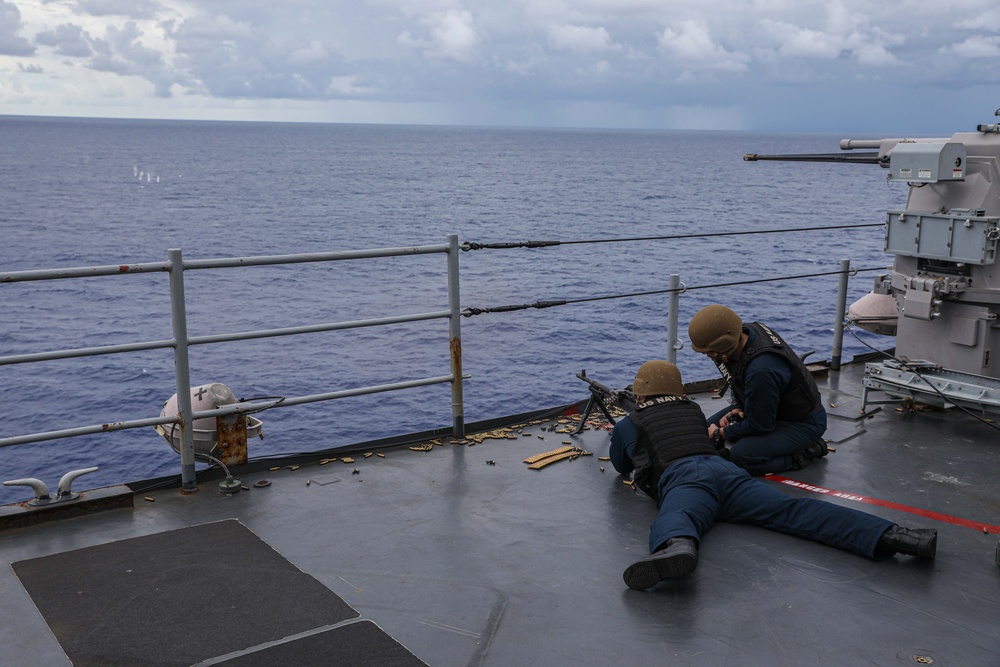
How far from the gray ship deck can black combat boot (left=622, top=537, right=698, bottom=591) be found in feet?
0.27

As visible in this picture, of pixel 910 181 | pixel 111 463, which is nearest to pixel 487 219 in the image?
pixel 111 463

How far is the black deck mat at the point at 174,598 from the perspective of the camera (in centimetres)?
363

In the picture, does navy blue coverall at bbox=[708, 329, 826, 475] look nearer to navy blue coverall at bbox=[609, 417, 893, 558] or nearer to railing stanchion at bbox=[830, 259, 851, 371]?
navy blue coverall at bbox=[609, 417, 893, 558]

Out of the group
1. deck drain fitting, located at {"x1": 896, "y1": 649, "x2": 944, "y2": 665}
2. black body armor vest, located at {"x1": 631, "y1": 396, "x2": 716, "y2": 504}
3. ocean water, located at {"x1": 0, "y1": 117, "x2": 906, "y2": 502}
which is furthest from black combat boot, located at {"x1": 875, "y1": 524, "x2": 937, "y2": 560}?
ocean water, located at {"x1": 0, "y1": 117, "x2": 906, "y2": 502}

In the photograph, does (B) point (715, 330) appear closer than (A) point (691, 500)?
No

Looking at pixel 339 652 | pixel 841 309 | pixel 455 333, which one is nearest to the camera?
pixel 339 652

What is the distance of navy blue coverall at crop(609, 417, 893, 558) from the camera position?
445 cm

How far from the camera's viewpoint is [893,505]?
5.20m

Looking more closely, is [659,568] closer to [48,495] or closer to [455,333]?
[455,333]

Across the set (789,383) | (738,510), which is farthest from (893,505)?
(738,510)

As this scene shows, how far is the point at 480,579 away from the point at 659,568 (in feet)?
2.55

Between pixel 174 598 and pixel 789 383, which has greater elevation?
pixel 789 383

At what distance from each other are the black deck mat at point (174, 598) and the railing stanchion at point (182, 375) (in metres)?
0.64

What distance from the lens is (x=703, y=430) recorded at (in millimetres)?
5039
